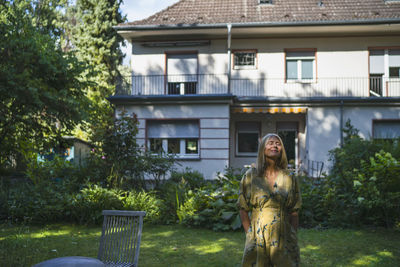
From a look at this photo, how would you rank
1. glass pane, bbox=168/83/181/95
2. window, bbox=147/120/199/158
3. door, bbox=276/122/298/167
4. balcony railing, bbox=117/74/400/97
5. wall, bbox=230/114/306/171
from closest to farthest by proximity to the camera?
window, bbox=147/120/199/158 → balcony railing, bbox=117/74/400/97 → glass pane, bbox=168/83/181/95 → wall, bbox=230/114/306/171 → door, bbox=276/122/298/167

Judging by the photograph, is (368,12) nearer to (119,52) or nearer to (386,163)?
(386,163)

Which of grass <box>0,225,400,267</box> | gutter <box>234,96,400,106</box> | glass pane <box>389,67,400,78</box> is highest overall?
glass pane <box>389,67,400,78</box>

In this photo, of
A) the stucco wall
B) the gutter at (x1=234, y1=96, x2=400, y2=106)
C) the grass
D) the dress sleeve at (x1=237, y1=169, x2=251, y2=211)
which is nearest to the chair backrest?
the grass

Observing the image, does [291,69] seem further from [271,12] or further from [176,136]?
[176,136]

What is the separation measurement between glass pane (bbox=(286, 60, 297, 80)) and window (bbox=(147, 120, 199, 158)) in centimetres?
533

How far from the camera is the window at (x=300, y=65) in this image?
15.9m

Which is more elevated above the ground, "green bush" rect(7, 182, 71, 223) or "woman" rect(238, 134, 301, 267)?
"woman" rect(238, 134, 301, 267)

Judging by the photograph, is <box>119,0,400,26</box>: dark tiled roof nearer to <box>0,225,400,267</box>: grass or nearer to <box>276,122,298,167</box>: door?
<box>276,122,298,167</box>: door

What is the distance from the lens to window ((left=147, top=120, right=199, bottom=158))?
14.8 m

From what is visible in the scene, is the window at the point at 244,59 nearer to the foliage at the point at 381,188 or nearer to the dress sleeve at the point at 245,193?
the foliage at the point at 381,188

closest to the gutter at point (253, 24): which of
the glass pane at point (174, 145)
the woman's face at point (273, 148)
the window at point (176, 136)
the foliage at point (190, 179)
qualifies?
the window at point (176, 136)

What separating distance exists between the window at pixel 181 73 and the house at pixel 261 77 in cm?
5

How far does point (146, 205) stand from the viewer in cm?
712

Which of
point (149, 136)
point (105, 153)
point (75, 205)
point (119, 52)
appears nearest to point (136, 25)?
point (149, 136)
